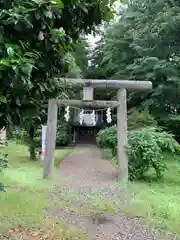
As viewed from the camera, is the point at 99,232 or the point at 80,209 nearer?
the point at 99,232

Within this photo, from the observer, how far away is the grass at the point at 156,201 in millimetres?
3977

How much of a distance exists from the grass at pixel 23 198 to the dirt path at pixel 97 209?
0.22 meters

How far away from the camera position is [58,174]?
24.6 feet

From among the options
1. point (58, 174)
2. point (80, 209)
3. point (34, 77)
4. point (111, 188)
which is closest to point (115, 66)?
point (58, 174)

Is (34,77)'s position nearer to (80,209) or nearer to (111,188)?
(80,209)

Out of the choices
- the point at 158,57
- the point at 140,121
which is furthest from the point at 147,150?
the point at 158,57

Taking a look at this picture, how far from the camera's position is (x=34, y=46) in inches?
71.8

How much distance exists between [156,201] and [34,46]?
3.89 m

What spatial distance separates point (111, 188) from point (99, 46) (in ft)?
51.3

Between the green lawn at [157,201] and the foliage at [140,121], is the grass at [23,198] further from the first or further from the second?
the foliage at [140,121]

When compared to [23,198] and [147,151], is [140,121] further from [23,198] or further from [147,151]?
[23,198]

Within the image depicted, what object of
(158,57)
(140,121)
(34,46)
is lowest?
(34,46)

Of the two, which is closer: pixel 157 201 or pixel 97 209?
pixel 97 209

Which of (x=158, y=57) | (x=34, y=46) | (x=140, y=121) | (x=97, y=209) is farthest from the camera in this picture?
(x=158, y=57)
